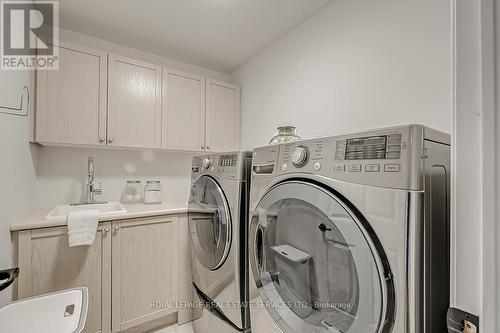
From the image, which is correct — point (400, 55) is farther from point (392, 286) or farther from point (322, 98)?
point (392, 286)

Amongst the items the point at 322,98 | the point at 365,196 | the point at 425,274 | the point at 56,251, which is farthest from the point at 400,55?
the point at 56,251

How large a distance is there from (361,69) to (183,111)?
157 cm

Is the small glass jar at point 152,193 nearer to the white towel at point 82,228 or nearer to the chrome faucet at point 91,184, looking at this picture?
the chrome faucet at point 91,184

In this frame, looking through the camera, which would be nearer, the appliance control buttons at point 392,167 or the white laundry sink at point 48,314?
the appliance control buttons at point 392,167

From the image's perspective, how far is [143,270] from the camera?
1.64m

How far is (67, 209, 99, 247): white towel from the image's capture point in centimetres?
135

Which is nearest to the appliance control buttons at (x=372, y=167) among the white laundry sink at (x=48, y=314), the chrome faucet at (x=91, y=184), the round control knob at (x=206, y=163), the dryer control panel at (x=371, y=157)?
the dryer control panel at (x=371, y=157)

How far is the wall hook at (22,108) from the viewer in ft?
3.99

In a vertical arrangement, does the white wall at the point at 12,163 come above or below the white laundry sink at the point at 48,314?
above

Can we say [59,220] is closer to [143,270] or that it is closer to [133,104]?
[143,270]

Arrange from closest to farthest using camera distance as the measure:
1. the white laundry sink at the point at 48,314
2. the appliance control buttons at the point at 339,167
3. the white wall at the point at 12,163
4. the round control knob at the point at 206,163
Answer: the appliance control buttons at the point at 339,167 → the white laundry sink at the point at 48,314 → the white wall at the point at 12,163 → the round control knob at the point at 206,163

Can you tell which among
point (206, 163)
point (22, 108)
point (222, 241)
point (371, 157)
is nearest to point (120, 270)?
point (222, 241)

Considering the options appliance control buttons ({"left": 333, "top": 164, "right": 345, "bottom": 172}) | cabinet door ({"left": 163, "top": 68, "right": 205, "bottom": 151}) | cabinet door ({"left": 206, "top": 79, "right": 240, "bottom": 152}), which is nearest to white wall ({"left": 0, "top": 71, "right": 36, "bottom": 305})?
cabinet door ({"left": 163, "top": 68, "right": 205, "bottom": 151})

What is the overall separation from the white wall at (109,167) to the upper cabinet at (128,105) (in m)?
0.32
